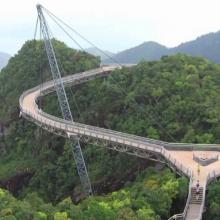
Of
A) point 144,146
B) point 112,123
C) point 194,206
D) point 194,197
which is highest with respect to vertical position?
point 112,123

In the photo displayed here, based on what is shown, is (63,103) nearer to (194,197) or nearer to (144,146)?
(144,146)

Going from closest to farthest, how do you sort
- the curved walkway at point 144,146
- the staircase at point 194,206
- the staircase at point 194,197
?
the staircase at point 194,206, the staircase at point 194,197, the curved walkway at point 144,146

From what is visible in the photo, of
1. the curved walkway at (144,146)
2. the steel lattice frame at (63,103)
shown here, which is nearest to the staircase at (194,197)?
the curved walkway at (144,146)

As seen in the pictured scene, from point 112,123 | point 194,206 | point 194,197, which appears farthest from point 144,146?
point 112,123

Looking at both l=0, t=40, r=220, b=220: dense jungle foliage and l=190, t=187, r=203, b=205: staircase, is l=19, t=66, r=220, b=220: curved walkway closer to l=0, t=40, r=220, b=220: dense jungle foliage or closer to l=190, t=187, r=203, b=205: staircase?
l=190, t=187, r=203, b=205: staircase

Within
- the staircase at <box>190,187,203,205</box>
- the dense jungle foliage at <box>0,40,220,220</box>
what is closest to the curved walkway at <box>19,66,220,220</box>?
the staircase at <box>190,187,203,205</box>

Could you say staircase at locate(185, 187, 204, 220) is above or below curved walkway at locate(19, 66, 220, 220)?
below

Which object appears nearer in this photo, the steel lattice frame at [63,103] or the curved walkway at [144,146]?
the curved walkway at [144,146]

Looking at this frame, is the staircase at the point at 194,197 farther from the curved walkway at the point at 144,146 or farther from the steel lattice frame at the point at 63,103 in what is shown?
the steel lattice frame at the point at 63,103

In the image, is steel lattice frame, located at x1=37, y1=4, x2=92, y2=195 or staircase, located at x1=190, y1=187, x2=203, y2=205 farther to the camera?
steel lattice frame, located at x1=37, y1=4, x2=92, y2=195
